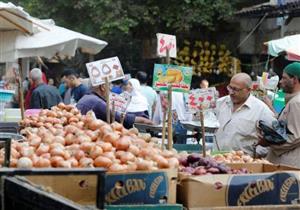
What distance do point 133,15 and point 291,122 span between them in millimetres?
17334

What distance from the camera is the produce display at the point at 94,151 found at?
13.6 ft

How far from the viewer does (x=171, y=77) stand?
6.80m

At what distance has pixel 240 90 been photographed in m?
7.37

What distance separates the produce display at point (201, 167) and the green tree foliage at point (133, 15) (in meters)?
18.1

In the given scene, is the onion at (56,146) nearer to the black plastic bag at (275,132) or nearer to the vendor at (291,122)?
the black plastic bag at (275,132)

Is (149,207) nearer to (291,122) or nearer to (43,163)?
(43,163)

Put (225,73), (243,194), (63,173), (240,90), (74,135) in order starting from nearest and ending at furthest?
(63,173)
(243,194)
(74,135)
(240,90)
(225,73)

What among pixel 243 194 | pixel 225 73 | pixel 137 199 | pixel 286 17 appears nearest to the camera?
pixel 137 199

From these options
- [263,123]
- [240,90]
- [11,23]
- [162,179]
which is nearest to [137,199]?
[162,179]

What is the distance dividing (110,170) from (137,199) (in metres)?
0.22

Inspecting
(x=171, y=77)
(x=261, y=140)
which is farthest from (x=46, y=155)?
(x=261, y=140)

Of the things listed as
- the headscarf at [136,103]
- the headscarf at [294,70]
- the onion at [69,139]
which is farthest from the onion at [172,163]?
the headscarf at [136,103]

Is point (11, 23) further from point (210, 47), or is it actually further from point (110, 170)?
point (210, 47)

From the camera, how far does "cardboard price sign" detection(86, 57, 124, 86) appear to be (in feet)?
24.2
